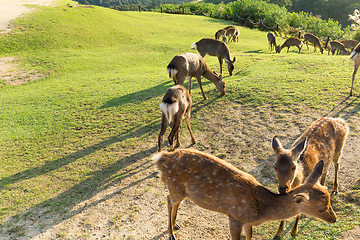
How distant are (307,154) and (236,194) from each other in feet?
5.79

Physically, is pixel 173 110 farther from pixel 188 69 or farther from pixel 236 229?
pixel 188 69

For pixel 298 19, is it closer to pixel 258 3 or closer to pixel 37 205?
pixel 258 3

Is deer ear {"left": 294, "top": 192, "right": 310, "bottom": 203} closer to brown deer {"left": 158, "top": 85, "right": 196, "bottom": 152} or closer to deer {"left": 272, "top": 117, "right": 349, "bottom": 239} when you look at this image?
deer {"left": 272, "top": 117, "right": 349, "bottom": 239}

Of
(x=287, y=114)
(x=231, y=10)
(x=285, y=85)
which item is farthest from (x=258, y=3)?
(x=287, y=114)

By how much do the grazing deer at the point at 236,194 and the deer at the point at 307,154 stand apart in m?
0.31

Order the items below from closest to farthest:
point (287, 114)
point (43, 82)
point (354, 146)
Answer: point (354, 146) → point (287, 114) → point (43, 82)

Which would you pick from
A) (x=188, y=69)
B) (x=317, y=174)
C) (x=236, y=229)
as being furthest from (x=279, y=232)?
(x=188, y=69)

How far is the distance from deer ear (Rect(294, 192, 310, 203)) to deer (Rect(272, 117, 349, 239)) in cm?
35

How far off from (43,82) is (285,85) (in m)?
12.3

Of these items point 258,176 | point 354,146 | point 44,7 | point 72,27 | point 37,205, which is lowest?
point 37,205

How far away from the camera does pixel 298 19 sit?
95.2 ft

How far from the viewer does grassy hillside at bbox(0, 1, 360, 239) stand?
581 cm

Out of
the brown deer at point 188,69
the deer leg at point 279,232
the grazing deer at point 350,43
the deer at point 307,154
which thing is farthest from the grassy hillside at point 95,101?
the grazing deer at point 350,43

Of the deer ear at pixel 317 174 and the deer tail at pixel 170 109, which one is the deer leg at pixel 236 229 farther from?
the deer tail at pixel 170 109
